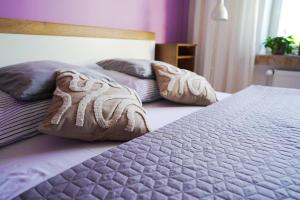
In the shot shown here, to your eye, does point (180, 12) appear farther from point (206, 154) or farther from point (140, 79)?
point (206, 154)

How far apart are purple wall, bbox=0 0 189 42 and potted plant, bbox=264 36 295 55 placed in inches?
39.6

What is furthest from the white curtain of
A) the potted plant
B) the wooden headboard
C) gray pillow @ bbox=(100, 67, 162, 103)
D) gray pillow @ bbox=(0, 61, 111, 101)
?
gray pillow @ bbox=(0, 61, 111, 101)

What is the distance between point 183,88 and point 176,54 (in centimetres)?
105

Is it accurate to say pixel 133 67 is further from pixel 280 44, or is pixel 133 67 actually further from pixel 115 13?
pixel 280 44

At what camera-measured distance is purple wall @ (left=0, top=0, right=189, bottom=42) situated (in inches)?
59.6

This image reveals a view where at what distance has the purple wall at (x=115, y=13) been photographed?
4.96 feet

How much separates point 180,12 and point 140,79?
1.78 metres

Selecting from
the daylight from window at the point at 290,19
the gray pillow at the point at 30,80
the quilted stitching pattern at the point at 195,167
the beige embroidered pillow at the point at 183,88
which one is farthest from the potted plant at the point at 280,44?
the gray pillow at the point at 30,80

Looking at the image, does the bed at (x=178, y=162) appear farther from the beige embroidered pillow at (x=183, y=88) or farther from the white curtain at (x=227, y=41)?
the white curtain at (x=227, y=41)

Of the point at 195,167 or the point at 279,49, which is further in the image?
the point at 279,49

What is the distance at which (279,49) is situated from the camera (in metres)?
2.82

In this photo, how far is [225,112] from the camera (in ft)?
3.94

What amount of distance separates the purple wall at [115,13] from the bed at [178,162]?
0.22 m

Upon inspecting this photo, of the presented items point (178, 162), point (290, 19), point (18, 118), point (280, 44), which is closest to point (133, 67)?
point (18, 118)
